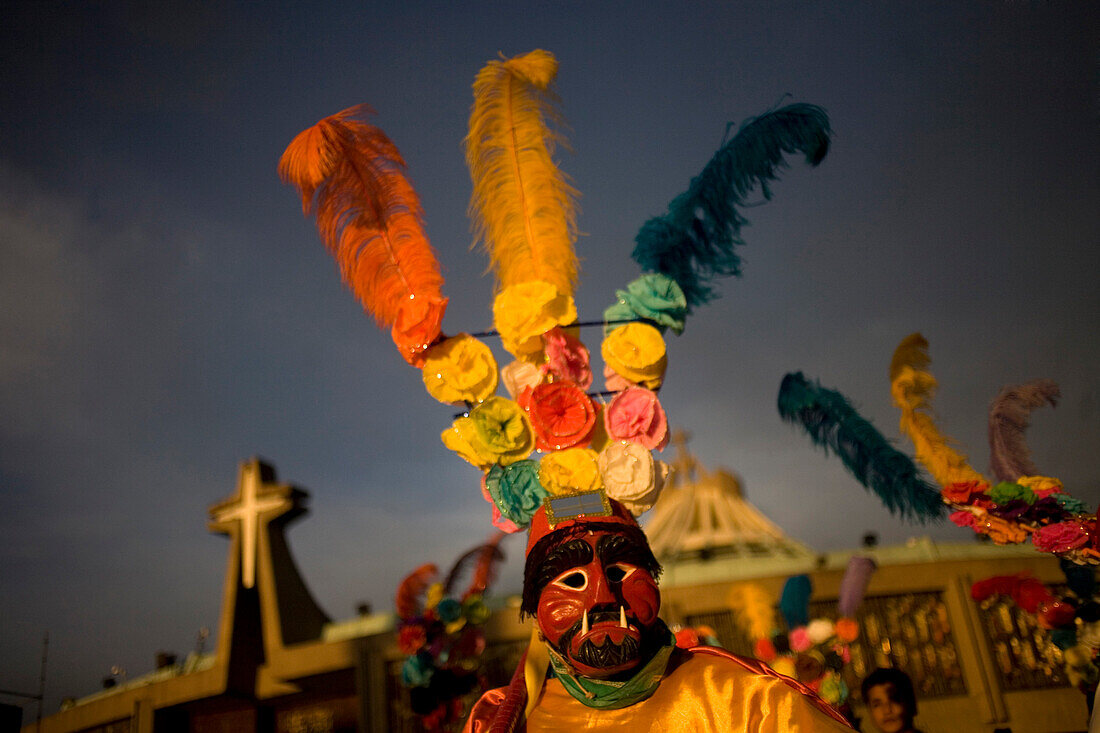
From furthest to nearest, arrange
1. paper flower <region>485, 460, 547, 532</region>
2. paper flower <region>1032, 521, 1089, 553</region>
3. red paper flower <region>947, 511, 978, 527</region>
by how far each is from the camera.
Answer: red paper flower <region>947, 511, 978, 527</region> < paper flower <region>1032, 521, 1089, 553</region> < paper flower <region>485, 460, 547, 532</region>

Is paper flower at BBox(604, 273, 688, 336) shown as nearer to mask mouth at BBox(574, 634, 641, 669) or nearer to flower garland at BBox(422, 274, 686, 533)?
flower garland at BBox(422, 274, 686, 533)

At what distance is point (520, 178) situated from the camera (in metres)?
3.26

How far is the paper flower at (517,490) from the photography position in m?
2.99

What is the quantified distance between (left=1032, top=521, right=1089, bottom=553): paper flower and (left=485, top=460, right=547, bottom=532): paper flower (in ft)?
9.71

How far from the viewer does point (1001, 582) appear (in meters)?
5.49

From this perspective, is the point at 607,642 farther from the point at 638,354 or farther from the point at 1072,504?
the point at 1072,504

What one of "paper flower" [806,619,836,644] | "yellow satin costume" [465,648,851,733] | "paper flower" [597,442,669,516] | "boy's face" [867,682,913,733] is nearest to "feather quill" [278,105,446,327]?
"paper flower" [597,442,669,516]

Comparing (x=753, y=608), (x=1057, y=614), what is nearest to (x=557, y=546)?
(x=1057, y=614)

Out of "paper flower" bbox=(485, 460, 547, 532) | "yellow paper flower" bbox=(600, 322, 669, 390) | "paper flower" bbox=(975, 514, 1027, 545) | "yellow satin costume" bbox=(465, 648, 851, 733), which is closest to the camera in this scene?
"yellow satin costume" bbox=(465, 648, 851, 733)

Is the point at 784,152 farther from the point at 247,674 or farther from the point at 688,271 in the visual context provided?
the point at 247,674

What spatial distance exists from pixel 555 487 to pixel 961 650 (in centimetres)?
682

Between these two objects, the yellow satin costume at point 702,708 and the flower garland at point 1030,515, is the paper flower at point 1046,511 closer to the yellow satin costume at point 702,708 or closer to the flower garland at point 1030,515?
the flower garland at point 1030,515

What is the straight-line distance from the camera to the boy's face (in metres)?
4.16

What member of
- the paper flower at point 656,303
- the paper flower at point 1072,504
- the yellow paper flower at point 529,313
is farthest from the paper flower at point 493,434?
the paper flower at point 1072,504
